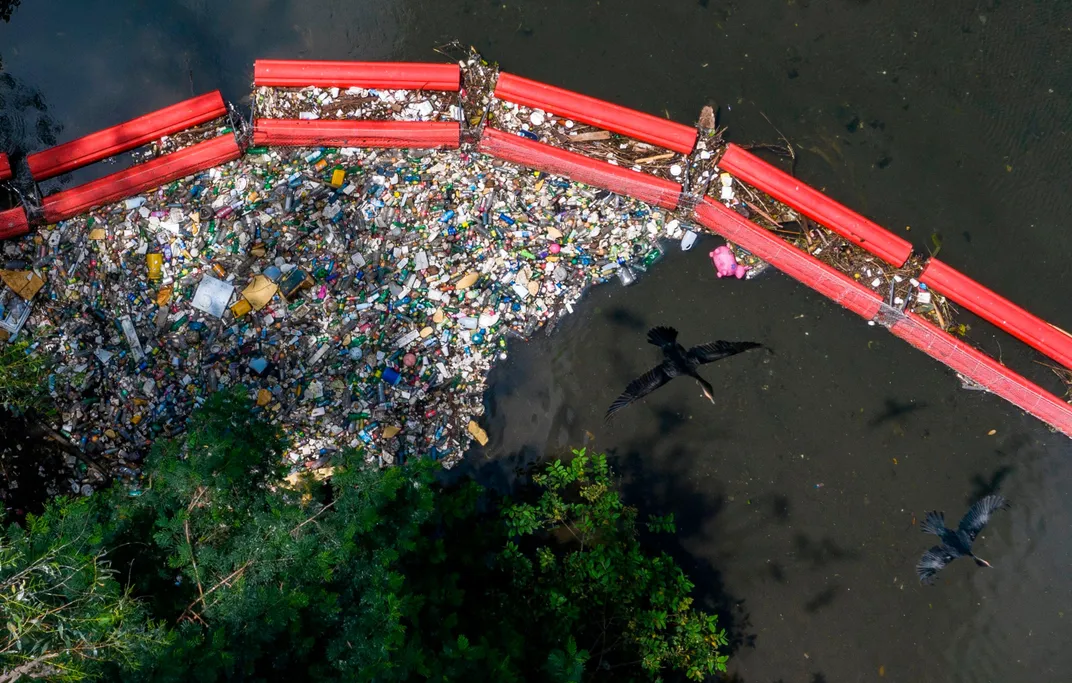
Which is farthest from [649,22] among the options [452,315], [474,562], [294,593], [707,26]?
[294,593]

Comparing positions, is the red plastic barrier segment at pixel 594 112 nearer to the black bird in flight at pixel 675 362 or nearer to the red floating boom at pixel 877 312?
the red floating boom at pixel 877 312

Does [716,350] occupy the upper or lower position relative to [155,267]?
lower

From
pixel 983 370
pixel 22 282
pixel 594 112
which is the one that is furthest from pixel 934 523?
pixel 22 282

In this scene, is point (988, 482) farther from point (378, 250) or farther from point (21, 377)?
point (21, 377)

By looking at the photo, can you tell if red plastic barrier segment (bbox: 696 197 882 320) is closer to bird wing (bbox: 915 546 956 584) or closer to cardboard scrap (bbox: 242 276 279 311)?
bird wing (bbox: 915 546 956 584)

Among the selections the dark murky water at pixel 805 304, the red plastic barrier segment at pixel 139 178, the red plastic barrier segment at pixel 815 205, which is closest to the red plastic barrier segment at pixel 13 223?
the red plastic barrier segment at pixel 139 178
